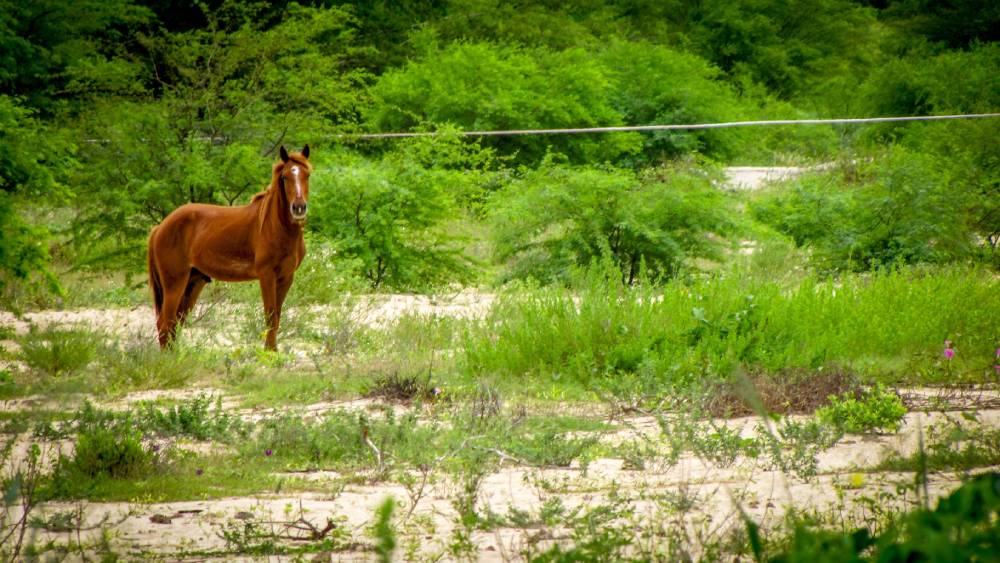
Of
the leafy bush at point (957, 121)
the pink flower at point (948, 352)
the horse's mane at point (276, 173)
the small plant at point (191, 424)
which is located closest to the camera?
the small plant at point (191, 424)

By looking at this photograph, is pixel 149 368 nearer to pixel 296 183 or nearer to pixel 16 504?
pixel 296 183

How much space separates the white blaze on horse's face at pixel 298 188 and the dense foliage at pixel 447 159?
162 cm

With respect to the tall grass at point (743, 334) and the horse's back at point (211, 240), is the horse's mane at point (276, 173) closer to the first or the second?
the horse's back at point (211, 240)

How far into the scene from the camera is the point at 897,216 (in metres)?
13.9

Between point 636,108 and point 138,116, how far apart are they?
1586 cm

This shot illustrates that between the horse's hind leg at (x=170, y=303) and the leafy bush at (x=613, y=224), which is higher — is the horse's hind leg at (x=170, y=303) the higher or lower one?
the higher one

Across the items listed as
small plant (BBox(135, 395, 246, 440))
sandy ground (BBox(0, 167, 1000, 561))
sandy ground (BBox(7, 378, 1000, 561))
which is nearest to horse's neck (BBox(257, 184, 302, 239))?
small plant (BBox(135, 395, 246, 440))

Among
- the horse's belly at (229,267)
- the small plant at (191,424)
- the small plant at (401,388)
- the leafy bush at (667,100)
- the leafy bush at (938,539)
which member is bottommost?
the leafy bush at (667,100)

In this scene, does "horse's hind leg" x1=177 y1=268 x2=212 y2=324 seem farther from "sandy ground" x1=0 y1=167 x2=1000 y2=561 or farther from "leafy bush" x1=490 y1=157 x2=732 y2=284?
"leafy bush" x1=490 y1=157 x2=732 y2=284

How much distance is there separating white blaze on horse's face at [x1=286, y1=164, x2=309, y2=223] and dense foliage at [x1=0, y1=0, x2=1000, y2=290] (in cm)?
162

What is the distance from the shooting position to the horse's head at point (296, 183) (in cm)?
812

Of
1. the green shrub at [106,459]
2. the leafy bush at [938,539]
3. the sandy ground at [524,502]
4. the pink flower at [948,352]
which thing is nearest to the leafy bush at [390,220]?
the pink flower at [948,352]

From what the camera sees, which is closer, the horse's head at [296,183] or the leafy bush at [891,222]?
the horse's head at [296,183]

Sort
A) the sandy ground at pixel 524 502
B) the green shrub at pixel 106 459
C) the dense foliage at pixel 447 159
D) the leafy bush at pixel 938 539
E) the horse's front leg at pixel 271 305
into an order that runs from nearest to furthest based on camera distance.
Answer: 1. the leafy bush at pixel 938 539
2. the sandy ground at pixel 524 502
3. the green shrub at pixel 106 459
4. the horse's front leg at pixel 271 305
5. the dense foliage at pixel 447 159
